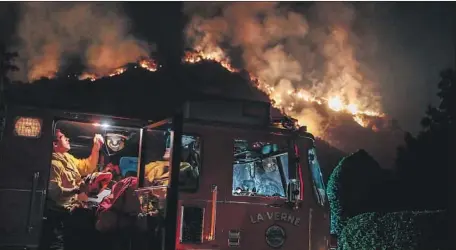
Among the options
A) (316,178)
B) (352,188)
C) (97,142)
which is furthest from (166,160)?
(352,188)

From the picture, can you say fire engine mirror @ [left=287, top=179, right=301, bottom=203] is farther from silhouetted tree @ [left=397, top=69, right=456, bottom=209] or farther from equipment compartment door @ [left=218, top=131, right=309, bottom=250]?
silhouetted tree @ [left=397, top=69, right=456, bottom=209]

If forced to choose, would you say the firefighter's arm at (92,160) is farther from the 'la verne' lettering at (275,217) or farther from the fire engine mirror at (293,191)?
the fire engine mirror at (293,191)

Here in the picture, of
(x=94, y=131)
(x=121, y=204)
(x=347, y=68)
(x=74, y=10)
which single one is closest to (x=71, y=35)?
(x=74, y=10)

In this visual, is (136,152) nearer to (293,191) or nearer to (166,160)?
(166,160)

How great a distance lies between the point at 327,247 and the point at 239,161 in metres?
1.69

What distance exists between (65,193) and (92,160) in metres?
0.68

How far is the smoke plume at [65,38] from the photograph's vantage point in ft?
36.8

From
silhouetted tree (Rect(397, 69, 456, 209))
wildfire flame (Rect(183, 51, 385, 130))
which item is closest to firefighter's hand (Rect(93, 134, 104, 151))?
wildfire flame (Rect(183, 51, 385, 130))

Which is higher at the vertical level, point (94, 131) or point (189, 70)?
point (189, 70)

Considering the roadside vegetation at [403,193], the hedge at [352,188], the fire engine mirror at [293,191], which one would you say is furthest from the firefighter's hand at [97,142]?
the hedge at [352,188]

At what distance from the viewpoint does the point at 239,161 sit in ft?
21.9

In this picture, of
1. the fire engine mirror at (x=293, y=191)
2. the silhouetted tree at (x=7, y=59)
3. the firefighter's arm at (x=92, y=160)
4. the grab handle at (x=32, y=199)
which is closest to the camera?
the grab handle at (x=32, y=199)

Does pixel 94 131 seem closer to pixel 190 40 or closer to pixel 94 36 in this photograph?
pixel 94 36

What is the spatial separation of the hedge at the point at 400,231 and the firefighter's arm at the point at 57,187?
5.91m
